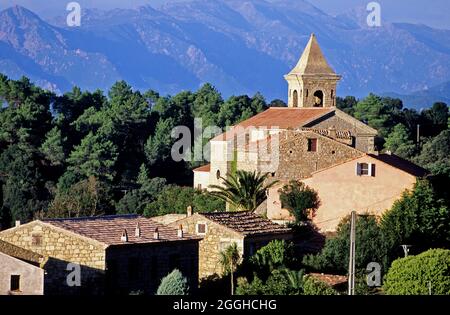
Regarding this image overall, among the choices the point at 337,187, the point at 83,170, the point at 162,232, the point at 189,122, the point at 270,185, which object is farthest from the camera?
the point at 189,122

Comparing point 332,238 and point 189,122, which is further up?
point 189,122

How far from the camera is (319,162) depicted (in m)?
41.9

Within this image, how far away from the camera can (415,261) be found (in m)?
28.4

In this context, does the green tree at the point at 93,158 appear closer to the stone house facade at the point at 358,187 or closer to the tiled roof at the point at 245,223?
the stone house facade at the point at 358,187

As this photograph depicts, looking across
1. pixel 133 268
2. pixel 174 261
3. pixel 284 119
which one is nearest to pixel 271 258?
pixel 174 261

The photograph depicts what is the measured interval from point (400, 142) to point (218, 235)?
1690 inches

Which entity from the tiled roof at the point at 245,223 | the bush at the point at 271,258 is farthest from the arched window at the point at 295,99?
the bush at the point at 271,258

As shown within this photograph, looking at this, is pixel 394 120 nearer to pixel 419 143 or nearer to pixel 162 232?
pixel 419 143

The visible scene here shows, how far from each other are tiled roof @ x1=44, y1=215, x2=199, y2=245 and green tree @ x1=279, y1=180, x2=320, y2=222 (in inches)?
246

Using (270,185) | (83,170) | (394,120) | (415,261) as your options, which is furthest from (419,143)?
(415,261)

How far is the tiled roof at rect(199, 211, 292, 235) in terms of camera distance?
33.0 m

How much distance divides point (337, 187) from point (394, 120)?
49901 millimetres

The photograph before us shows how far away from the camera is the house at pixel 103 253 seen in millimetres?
28312

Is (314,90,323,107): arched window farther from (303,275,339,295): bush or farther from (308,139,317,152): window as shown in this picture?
(303,275,339,295): bush
